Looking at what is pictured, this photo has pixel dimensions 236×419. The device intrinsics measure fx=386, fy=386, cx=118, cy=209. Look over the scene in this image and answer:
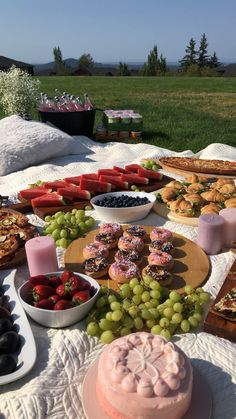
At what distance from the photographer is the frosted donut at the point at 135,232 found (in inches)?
94.7

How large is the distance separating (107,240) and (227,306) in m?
0.87

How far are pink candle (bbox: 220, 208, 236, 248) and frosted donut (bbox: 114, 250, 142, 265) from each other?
0.59m

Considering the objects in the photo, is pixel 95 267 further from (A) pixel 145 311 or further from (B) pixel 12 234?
(B) pixel 12 234

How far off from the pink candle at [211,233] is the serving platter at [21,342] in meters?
1.15

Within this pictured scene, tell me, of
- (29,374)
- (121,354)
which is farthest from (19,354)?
(121,354)

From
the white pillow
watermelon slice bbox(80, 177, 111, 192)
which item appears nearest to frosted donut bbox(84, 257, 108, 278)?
watermelon slice bbox(80, 177, 111, 192)

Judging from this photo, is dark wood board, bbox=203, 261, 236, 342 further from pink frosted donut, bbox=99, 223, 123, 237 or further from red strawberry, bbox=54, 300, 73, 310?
pink frosted donut, bbox=99, 223, 123, 237

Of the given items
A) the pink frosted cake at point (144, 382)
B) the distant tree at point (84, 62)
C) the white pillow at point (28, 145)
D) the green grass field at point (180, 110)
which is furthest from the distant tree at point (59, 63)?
the pink frosted cake at point (144, 382)

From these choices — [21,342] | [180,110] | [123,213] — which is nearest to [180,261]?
[123,213]

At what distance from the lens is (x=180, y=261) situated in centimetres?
224

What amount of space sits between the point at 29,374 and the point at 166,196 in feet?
6.13

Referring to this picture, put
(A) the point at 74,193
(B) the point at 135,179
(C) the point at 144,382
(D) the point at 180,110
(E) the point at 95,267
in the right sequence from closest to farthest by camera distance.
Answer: (C) the point at 144,382, (E) the point at 95,267, (A) the point at 74,193, (B) the point at 135,179, (D) the point at 180,110

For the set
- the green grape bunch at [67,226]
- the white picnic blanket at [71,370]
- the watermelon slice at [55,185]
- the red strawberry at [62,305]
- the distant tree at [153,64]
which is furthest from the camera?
the distant tree at [153,64]

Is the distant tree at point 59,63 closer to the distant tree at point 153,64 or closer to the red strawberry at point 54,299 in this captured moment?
the distant tree at point 153,64
